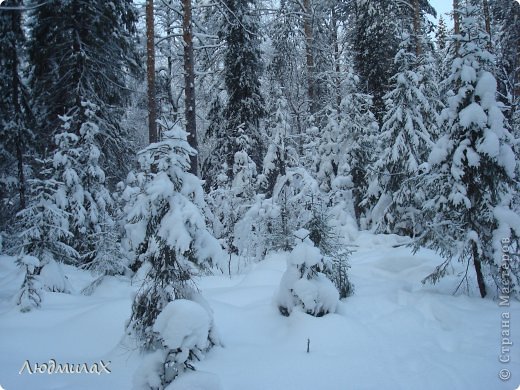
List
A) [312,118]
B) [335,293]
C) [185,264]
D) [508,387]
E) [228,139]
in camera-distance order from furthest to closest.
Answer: [312,118], [228,139], [335,293], [185,264], [508,387]

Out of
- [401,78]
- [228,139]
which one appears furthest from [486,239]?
[228,139]

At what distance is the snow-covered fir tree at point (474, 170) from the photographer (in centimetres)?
→ 648

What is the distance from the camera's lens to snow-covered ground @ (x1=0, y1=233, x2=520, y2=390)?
4148 millimetres

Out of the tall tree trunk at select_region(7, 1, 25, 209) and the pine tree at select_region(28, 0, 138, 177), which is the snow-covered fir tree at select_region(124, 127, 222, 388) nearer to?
the pine tree at select_region(28, 0, 138, 177)

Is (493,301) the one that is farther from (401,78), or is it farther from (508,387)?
(401,78)

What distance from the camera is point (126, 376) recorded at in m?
4.18

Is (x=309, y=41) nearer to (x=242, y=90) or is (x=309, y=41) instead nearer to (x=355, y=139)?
(x=242, y=90)

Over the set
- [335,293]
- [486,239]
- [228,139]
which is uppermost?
[228,139]

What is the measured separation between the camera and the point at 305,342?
16.3 ft

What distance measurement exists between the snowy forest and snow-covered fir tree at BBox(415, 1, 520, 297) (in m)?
0.04

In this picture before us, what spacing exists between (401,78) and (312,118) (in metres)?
5.46

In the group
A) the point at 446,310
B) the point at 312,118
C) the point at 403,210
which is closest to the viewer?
the point at 446,310

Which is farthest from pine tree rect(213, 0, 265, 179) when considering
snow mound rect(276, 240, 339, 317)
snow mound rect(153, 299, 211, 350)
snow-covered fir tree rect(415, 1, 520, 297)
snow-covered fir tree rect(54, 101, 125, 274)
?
snow mound rect(153, 299, 211, 350)

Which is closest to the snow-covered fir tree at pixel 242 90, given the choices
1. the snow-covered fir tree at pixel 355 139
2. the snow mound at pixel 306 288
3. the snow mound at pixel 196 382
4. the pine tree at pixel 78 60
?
the snow-covered fir tree at pixel 355 139
